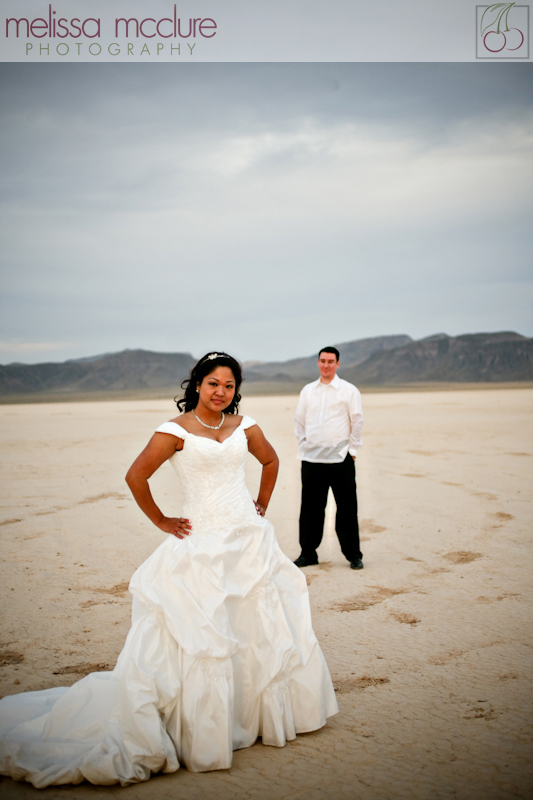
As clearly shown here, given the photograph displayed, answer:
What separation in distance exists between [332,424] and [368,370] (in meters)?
142

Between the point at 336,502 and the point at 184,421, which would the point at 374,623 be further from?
the point at 184,421

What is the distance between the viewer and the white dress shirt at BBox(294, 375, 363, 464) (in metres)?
6.30

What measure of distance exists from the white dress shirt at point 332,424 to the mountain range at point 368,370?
11994 centimetres

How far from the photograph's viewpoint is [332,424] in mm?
6320

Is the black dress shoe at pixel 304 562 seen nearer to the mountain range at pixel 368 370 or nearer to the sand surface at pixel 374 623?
the sand surface at pixel 374 623

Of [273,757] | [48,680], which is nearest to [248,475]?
[48,680]

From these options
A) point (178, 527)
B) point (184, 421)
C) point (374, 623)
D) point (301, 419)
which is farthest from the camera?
point (301, 419)

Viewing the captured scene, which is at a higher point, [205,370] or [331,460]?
[205,370]

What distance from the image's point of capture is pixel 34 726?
3.08m

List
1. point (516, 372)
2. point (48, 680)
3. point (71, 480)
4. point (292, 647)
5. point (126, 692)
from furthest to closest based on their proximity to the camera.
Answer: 1. point (516, 372)
2. point (71, 480)
3. point (48, 680)
4. point (292, 647)
5. point (126, 692)

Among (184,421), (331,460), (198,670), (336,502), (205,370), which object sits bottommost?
(198,670)

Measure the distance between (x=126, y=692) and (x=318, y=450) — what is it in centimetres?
370

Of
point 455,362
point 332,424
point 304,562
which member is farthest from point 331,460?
point 455,362

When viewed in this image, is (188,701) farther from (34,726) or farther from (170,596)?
(34,726)
